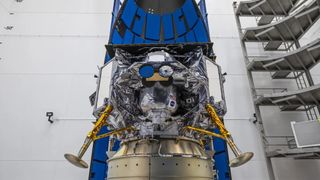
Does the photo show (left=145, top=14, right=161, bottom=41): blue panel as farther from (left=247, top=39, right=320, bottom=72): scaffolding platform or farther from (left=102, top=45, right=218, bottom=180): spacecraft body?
(left=247, top=39, right=320, bottom=72): scaffolding platform

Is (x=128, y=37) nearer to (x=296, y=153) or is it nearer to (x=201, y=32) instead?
(x=201, y=32)

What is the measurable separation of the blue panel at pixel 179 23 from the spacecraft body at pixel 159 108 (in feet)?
0.29

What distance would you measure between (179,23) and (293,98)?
8.77 feet

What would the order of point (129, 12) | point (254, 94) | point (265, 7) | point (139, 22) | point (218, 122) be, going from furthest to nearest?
point (265, 7)
point (254, 94)
point (139, 22)
point (129, 12)
point (218, 122)

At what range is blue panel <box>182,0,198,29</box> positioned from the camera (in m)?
2.03

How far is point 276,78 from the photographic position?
4.21 m

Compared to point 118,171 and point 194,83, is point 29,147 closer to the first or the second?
point 118,171

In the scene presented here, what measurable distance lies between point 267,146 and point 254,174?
0.52m

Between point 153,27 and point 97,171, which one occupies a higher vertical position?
point 153,27

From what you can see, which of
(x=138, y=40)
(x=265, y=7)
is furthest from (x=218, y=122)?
(x=265, y=7)

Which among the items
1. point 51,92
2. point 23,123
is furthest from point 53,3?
point 23,123

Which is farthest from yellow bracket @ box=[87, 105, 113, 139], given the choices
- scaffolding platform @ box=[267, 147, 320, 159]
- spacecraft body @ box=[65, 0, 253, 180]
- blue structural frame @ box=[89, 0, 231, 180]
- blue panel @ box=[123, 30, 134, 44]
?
scaffolding platform @ box=[267, 147, 320, 159]

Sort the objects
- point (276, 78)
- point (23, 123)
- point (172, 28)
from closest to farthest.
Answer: point (172, 28), point (23, 123), point (276, 78)

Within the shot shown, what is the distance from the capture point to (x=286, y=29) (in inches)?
165
